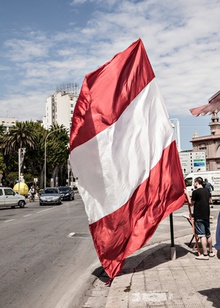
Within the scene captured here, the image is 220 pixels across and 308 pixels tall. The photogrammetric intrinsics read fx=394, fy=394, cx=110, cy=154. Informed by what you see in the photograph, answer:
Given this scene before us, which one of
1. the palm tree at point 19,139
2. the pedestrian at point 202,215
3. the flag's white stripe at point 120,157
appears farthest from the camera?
the palm tree at point 19,139

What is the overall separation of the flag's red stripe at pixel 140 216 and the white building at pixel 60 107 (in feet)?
425

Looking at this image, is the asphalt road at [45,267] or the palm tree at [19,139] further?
the palm tree at [19,139]

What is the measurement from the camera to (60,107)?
14325 cm

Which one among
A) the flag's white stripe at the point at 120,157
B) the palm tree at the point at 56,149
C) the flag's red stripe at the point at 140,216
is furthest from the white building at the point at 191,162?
the palm tree at the point at 56,149

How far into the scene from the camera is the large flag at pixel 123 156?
22.6ft

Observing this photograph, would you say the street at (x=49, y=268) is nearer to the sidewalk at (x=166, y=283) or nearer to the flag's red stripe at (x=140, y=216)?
the sidewalk at (x=166, y=283)

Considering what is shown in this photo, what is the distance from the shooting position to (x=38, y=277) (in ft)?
24.0

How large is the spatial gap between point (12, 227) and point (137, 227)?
9361 millimetres

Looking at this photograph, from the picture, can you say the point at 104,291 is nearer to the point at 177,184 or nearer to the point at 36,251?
the point at 177,184

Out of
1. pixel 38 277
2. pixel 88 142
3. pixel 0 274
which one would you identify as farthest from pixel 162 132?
pixel 0 274

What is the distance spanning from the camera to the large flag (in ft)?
22.6

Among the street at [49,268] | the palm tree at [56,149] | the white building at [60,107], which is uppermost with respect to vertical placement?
the white building at [60,107]

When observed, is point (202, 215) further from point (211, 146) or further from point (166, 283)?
point (211, 146)

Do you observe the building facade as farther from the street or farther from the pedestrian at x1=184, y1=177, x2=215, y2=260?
the pedestrian at x1=184, y1=177, x2=215, y2=260
